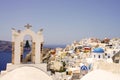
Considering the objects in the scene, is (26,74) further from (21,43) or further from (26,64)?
(21,43)

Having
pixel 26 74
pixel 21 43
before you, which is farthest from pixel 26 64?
pixel 21 43

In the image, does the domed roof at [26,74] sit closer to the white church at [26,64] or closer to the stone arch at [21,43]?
the white church at [26,64]

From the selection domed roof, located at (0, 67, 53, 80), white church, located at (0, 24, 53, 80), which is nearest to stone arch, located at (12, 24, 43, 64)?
white church, located at (0, 24, 53, 80)

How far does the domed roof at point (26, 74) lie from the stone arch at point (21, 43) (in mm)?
862

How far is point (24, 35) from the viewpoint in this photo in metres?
13.2

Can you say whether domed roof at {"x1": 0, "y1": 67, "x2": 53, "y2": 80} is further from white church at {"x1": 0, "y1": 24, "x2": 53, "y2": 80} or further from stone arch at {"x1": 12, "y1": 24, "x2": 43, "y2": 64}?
stone arch at {"x1": 12, "y1": 24, "x2": 43, "y2": 64}

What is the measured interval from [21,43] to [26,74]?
2.08 metres

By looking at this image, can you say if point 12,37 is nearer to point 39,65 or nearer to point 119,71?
point 39,65

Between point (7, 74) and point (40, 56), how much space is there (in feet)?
6.99

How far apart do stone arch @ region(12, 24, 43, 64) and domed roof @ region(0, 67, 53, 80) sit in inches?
33.9

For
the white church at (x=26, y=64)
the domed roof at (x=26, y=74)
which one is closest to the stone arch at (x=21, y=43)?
the white church at (x=26, y=64)

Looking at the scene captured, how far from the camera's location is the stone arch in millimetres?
13109

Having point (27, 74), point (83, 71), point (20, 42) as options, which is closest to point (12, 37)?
point (20, 42)

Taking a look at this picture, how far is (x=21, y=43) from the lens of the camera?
1340cm
